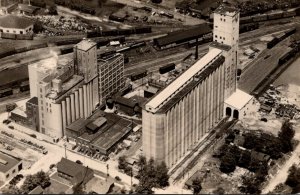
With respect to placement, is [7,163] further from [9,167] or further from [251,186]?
[251,186]

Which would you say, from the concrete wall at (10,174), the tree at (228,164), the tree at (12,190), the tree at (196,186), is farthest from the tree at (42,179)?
the tree at (228,164)

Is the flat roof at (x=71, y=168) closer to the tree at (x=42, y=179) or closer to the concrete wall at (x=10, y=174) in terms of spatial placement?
the tree at (x=42, y=179)

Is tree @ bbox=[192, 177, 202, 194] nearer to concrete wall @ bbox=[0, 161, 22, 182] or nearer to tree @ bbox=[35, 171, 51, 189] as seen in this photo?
tree @ bbox=[35, 171, 51, 189]

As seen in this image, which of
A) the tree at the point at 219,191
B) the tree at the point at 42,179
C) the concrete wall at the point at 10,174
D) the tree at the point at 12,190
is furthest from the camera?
the concrete wall at the point at 10,174

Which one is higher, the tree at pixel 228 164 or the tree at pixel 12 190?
the tree at pixel 228 164

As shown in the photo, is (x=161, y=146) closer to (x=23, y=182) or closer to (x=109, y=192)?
(x=109, y=192)

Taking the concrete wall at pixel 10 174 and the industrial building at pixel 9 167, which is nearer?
the concrete wall at pixel 10 174

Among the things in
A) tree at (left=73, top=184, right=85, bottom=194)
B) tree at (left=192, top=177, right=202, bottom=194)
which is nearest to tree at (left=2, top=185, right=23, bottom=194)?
tree at (left=73, top=184, right=85, bottom=194)

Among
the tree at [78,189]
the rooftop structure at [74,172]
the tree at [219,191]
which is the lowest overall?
the tree at [219,191]

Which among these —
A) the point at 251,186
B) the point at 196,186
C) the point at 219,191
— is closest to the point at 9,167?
the point at 196,186
